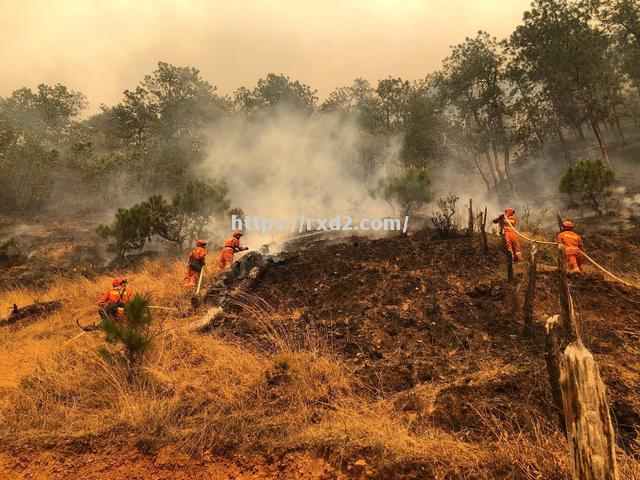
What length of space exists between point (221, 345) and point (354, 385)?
6.63ft

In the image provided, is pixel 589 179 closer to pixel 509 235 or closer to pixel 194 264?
pixel 509 235

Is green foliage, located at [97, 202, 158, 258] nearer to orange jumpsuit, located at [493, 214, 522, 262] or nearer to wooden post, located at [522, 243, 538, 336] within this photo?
orange jumpsuit, located at [493, 214, 522, 262]

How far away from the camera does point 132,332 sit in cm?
413

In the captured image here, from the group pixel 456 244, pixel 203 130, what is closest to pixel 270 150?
pixel 203 130

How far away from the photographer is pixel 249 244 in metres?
15.2

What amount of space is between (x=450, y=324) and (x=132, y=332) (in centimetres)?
423

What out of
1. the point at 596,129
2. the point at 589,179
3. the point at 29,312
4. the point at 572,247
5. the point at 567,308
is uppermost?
the point at 596,129

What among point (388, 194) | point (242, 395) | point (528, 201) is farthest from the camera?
point (528, 201)

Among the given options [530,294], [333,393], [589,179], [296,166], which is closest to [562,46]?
[589,179]

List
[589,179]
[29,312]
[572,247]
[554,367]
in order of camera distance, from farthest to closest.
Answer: [589,179]
[29,312]
[572,247]
[554,367]

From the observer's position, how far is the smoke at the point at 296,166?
1989 cm

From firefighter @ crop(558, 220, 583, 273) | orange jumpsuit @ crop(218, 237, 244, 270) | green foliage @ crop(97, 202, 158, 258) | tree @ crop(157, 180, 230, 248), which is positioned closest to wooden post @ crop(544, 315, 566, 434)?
firefighter @ crop(558, 220, 583, 273)

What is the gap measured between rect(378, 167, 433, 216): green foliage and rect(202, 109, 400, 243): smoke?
1255 millimetres

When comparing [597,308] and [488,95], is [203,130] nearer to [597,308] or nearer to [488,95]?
[488,95]
